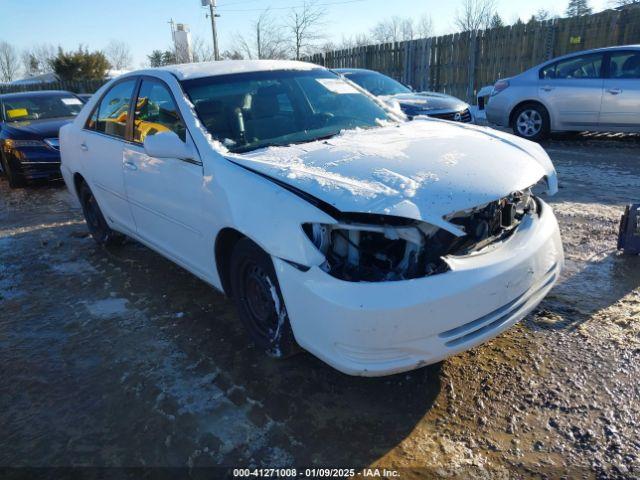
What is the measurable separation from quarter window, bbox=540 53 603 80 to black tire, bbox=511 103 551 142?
550 mm

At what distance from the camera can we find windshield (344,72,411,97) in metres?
9.81

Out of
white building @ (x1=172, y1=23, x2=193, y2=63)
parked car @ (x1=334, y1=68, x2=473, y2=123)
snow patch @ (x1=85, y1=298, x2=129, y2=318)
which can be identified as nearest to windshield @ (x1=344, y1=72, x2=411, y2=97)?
parked car @ (x1=334, y1=68, x2=473, y2=123)

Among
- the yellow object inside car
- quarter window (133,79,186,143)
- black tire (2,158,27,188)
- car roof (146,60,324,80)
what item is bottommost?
black tire (2,158,27,188)

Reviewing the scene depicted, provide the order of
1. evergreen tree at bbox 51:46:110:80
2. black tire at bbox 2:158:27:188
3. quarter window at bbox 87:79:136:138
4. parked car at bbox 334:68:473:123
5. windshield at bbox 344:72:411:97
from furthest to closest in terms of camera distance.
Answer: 1. evergreen tree at bbox 51:46:110:80
2. windshield at bbox 344:72:411:97
3. parked car at bbox 334:68:473:123
4. black tire at bbox 2:158:27:188
5. quarter window at bbox 87:79:136:138

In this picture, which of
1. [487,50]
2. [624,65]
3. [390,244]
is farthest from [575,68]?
[390,244]

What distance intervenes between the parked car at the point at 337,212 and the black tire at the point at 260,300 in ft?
0.04

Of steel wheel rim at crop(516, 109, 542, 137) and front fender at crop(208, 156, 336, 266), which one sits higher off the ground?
front fender at crop(208, 156, 336, 266)

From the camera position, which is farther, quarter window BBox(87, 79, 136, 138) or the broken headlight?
quarter window BBox(87, 79, 136, 138)

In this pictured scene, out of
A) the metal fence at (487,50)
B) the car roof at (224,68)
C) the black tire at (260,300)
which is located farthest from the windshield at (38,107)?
the metal fence at (487,50)

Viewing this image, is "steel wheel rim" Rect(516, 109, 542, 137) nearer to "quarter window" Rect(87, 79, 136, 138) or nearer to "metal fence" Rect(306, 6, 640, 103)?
"metal fence" Rect(306, 6, 640, 103)

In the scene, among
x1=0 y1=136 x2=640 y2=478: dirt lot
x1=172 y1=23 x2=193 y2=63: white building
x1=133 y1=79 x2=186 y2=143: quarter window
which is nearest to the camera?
x1=0 y1=136 x2=640 y2=478: dirt lot

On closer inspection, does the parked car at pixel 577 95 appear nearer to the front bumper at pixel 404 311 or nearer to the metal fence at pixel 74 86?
the front bumper at pixel 404 311

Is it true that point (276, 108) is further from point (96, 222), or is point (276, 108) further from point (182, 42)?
point (182, 42)

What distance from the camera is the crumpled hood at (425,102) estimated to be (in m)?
8.92
